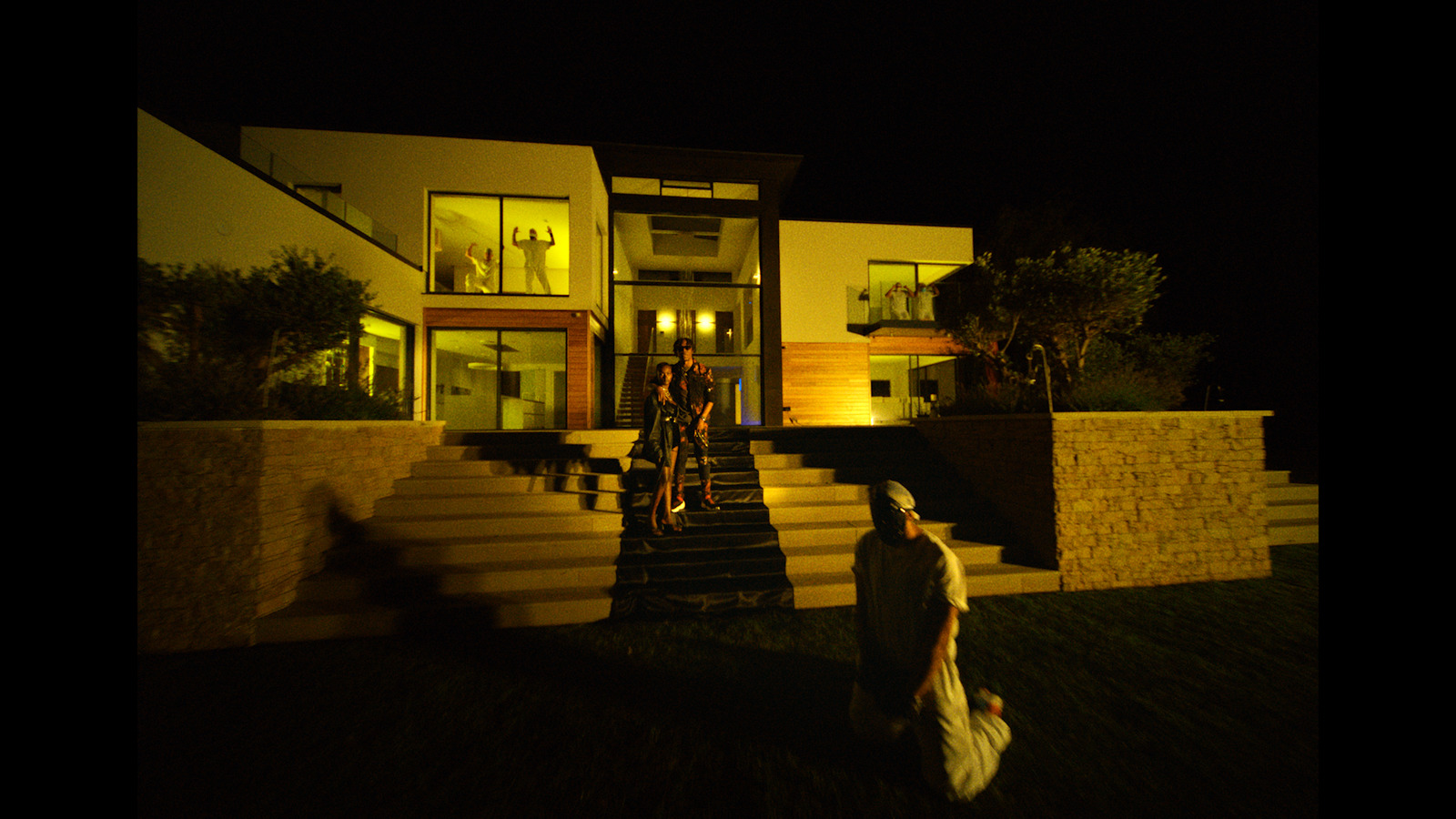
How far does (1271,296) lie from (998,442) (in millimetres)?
11975

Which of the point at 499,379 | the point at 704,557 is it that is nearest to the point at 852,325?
the point at 499,379

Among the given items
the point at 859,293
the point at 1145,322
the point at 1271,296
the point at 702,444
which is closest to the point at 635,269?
the point at 859,293

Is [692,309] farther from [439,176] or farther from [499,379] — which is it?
[439,176]

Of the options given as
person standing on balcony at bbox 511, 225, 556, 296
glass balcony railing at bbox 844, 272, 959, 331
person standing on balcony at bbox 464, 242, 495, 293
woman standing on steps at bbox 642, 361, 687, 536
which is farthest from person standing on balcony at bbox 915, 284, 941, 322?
person standing on balcony at bbox 464, 242, 495, 293

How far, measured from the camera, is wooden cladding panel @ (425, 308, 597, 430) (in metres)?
10.3

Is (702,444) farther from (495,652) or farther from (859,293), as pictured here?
(859,293)

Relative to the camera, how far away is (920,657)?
194 cm

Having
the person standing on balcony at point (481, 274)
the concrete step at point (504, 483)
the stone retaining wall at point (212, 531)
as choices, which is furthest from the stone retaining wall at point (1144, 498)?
the person standing on balcony at point (481, 274)

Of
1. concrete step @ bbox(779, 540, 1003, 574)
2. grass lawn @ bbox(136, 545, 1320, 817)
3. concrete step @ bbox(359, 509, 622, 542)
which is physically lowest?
grass lawn @ bbox(136, 545, 1320, 817)

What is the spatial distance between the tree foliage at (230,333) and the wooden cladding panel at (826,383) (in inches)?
397

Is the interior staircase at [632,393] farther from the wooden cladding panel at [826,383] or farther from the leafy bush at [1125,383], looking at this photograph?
the leafy bush at [1125,383]

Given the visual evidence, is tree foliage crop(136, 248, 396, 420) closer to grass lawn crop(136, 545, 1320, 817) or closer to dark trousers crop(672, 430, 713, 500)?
grass lawn crop(136, 545, 1320, 817)

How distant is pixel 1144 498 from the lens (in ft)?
15.3

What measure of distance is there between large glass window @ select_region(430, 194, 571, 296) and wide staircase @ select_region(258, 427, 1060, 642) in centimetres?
557
